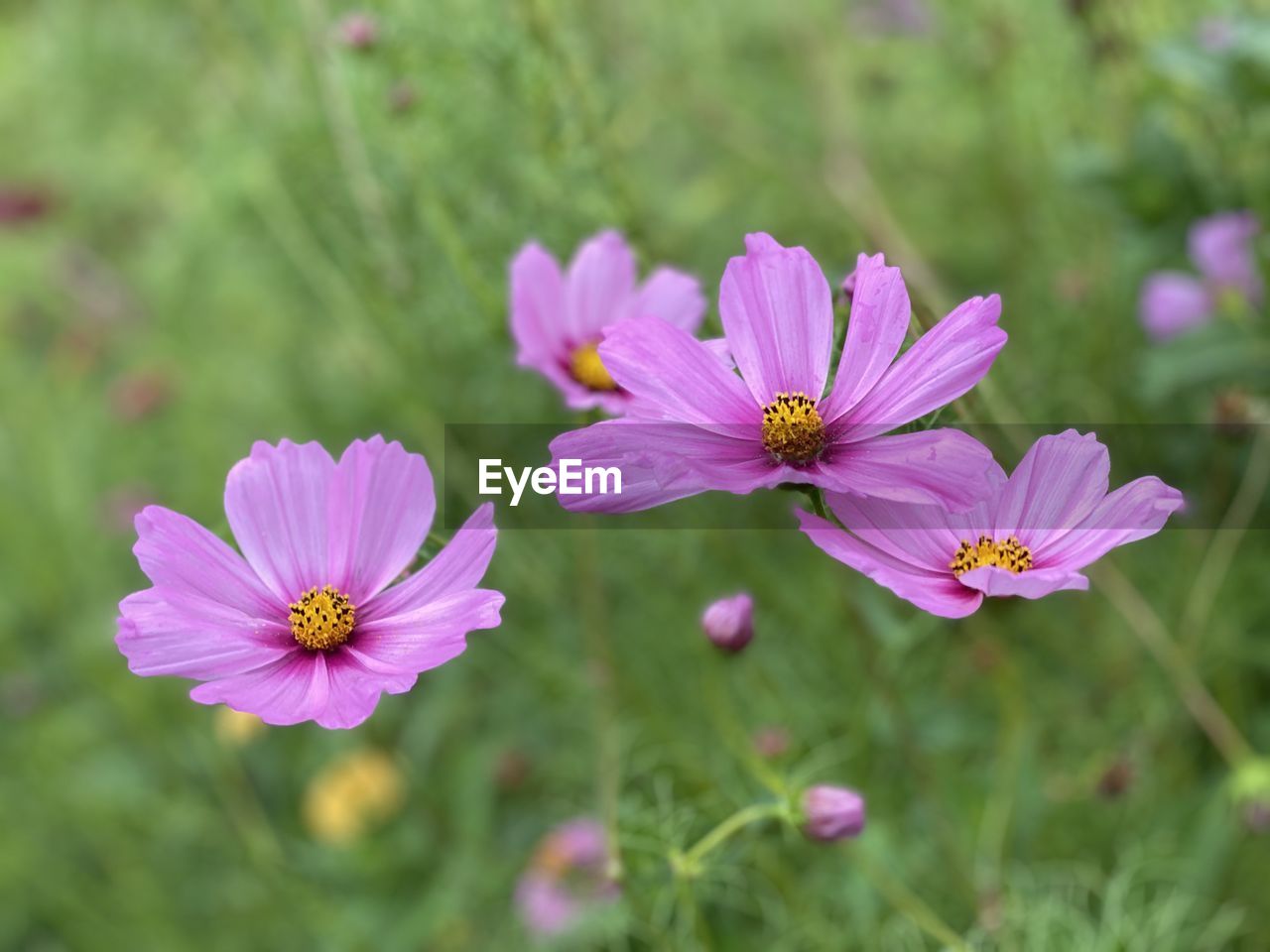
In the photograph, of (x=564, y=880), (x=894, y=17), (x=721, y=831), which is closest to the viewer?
(x=721, y=831)

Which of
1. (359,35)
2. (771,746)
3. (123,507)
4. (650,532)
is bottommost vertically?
(771,746)

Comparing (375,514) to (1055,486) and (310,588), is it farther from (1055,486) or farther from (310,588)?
(1055,486)

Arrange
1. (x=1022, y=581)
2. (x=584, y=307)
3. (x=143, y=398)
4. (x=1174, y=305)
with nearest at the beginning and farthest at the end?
(x=1022, y=581) → (x=584, y=307) → (x=1174, y=305) → (x=143, y=398)

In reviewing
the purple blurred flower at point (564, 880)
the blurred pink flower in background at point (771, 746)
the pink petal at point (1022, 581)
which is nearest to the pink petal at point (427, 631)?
the pink petal at point (1022, 581)

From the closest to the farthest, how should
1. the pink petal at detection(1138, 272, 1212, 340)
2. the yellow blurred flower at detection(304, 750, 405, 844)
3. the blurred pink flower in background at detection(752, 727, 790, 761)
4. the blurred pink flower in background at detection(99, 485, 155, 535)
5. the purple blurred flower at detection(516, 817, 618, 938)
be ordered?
the blurred pink flower in background at detection(752, 727, 790, 761) < the purple blurred flower at detection(516, 817, 618, 938) < the pink petal at detection(1138, 272, 1212, 340) < the yellow blurred flower at detection(304, 750, 405, 844) < the blurred pink flower in background at detection(99, 485, 155, 535)

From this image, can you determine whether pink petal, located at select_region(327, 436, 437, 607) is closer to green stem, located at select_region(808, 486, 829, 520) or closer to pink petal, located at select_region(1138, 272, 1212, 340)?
green stem, located at select_region(808, 486, 829, 520)

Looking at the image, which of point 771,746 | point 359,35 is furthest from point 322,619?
point 359,35

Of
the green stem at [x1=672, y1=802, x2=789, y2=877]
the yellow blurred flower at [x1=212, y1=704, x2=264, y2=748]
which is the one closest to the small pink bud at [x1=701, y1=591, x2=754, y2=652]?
the green stem at [x1=672, y1=802, x2=789, y2=877]
